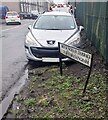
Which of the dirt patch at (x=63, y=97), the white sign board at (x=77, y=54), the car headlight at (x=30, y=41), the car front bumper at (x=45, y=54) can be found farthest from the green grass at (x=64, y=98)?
the car headlight at (x=30, y=41)

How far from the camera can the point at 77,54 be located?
6.29 metres

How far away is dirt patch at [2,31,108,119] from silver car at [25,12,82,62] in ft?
3.26

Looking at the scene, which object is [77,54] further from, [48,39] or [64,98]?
[48,39]

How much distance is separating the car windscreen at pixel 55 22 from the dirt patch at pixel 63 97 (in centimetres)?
258

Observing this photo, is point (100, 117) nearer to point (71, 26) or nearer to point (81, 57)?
point (81, 57)

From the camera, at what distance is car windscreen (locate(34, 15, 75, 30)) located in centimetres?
1003

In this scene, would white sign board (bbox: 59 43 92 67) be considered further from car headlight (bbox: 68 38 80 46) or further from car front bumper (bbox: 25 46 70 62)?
car headlight (bbox: 68 38 80 46)

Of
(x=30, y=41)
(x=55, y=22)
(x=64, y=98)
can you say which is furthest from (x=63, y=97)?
(x=55, y=22)

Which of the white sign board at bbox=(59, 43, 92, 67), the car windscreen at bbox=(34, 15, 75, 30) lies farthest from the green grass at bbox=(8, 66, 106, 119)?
the car windscreen at bbox=(34, 15, 75, 30)

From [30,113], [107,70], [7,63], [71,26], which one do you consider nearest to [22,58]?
[7,63]

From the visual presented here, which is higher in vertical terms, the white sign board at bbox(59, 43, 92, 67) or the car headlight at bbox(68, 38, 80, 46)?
the white sign board at bbox(59, 43, 92, 67)

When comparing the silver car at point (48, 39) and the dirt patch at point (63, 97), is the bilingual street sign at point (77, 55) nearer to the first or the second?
the dirt patch at point (63, 97)

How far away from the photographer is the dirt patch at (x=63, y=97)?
16.1ft

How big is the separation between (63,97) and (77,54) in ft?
3.63
